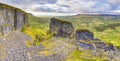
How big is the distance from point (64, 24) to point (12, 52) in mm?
24856

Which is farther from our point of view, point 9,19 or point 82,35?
point 82,35

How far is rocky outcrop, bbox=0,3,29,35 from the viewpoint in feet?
173

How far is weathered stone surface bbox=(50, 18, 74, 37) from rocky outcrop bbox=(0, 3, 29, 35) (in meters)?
13.8

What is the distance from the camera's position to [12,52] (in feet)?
169

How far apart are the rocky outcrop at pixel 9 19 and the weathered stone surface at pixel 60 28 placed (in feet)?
45.1

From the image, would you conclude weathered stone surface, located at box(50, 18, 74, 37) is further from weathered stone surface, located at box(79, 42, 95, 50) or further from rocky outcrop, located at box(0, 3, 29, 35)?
rocky outcrop, located at box(0, 3, 29, 35)

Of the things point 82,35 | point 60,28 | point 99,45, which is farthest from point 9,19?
point 99,45

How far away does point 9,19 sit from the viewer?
5456 centimetres

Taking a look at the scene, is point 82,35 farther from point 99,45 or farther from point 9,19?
point 9,19

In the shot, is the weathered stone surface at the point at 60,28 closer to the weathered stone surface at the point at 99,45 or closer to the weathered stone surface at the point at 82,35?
the weathered stone surface at the point at 82,35

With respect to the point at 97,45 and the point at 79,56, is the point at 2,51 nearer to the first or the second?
the point at 79,56

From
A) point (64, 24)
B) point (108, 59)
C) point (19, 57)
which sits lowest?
point (108, 59)

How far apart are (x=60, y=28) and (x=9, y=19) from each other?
2065 centimetres

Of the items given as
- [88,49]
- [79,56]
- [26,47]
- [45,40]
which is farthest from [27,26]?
[88,49]
